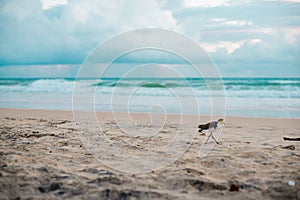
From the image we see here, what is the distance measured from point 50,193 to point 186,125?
18.7ft

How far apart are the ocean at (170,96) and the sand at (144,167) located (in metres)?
6.23

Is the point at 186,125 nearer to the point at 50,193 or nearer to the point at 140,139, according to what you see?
the point at 140,139

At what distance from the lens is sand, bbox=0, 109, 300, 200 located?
3584 millimetres

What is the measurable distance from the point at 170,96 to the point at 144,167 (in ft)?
50.9

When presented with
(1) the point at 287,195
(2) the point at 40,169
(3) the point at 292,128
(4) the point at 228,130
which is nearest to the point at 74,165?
(2) the point at 40,169

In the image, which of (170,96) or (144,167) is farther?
(170,96)

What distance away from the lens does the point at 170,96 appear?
19.9 meters

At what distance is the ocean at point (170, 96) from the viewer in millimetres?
13918

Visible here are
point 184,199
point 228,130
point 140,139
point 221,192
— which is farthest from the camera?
point 228,130

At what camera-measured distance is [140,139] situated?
6609 mm

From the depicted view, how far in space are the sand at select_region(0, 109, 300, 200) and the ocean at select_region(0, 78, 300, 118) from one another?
623cm

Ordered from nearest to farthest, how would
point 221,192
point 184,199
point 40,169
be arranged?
point 184,199 → point 221,192 → point 40,169

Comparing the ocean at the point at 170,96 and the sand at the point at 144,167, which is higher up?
the ocean at the point at 170,96

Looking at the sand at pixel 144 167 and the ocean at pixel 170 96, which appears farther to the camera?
the ocean at pixel 170 96
